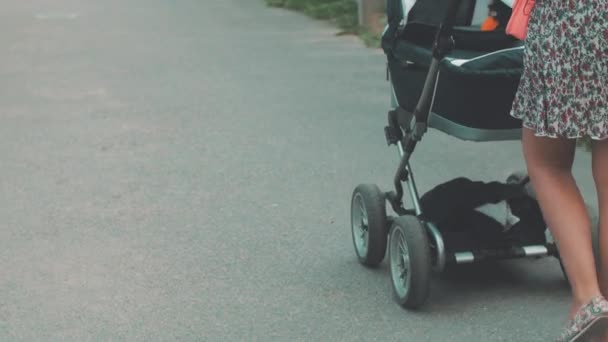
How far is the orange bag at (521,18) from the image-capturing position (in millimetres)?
4082

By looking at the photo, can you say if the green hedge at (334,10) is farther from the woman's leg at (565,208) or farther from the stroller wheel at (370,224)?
the woman's leg at (565,208)

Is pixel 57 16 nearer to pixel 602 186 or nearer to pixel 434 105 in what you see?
pixel 434 105

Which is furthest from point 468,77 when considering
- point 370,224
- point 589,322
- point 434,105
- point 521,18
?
point 589,322

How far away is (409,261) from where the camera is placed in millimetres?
4680

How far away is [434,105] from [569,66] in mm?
1052

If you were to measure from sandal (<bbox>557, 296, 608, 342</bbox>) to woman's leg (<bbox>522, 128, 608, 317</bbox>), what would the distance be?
0.19 feet

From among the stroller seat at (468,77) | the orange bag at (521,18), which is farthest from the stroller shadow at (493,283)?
the orange bag at (521,18)

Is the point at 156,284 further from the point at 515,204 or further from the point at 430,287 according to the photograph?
the point at 515,204

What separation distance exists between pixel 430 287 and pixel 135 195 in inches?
97.3

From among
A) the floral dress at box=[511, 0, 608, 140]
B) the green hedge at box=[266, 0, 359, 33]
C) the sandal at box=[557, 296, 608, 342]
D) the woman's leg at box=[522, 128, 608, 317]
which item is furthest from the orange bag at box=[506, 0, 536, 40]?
the green hedge at box=[266, 0, 359, 33]

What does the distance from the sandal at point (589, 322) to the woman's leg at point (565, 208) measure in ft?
0.19

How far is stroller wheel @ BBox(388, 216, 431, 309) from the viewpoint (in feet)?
15.3

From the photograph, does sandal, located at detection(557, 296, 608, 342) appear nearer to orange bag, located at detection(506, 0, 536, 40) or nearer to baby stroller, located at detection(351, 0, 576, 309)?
baby stroller, located at detection(351, 0, 576, 309)

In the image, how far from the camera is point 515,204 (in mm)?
5125
